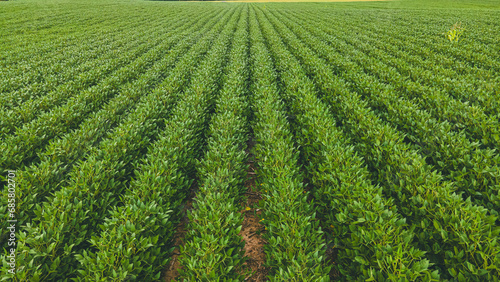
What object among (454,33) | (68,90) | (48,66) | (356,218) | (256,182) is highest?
(454,33)

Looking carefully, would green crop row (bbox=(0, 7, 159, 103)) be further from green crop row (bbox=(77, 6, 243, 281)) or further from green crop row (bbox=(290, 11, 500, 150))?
green crop row (bbox=(290, 11, 500, 150))

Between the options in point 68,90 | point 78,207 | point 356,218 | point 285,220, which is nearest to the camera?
point 285,220

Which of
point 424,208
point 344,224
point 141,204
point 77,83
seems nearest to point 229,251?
point 141,204

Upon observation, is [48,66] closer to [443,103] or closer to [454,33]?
[443,103]

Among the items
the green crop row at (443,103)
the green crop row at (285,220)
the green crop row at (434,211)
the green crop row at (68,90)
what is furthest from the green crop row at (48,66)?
the green crop row at (443,103)

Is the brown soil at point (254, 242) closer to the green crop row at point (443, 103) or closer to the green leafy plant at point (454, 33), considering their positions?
the green crop row at point (443, 103)

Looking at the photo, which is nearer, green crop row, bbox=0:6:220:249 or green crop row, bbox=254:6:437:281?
green crop row, bbox=254:6:437:281

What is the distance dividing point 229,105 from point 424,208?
533cm

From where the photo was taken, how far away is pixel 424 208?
333 centimetres

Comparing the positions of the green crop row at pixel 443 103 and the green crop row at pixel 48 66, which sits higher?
the green crop row at pixel 48 66

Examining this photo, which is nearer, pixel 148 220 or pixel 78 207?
pixel 148 220

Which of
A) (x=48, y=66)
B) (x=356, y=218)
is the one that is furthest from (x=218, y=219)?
(x=48, y=66)

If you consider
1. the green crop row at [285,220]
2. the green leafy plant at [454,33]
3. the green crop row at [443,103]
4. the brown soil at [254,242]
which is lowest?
the brown soil at [254,242]

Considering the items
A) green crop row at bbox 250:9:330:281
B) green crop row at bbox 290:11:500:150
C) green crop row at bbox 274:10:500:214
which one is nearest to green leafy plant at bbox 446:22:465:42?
green crop row at bbox 290:11:500:150
